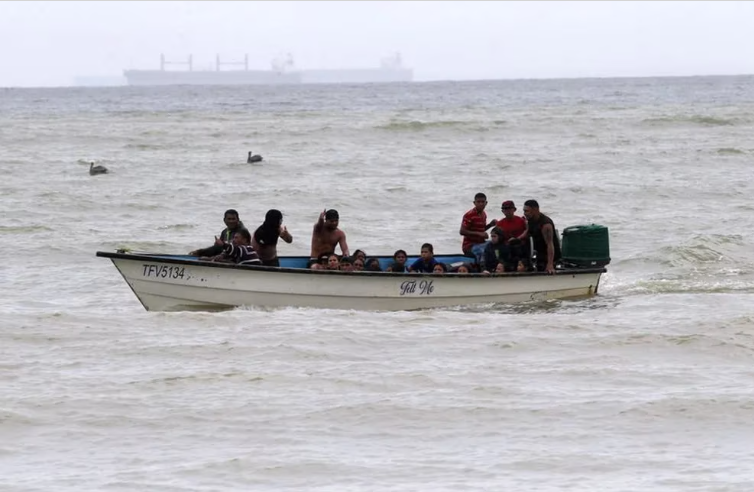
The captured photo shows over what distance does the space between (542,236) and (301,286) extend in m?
3.09

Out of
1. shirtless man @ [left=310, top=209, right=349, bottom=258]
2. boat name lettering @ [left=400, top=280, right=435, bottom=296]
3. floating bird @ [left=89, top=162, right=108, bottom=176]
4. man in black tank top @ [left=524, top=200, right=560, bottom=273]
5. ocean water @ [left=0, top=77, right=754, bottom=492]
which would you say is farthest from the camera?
floating bird @ [left=89, top=162, right=108, bottom=176]

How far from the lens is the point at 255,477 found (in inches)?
359

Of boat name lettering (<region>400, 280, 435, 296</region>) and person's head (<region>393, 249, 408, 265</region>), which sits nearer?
boat name lettering (<region>400, 280, 435, 296</region>)

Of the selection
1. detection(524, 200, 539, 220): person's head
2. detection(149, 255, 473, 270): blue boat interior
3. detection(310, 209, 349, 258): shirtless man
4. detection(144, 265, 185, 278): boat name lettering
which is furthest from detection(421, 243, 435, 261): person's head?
detection(144, 265, 185, 278): boat name lettering

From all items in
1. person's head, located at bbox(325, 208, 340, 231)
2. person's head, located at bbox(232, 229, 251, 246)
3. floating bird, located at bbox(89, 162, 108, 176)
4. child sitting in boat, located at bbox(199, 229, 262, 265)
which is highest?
floating bird, located at bbox(89, 162, 108, 176)

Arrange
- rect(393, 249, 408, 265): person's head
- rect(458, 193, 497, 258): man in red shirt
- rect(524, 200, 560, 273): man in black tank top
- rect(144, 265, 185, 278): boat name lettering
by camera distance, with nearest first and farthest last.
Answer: rect(144, 265, 185, 278): boat name lettering < rect(393, 249, 408, 265): person's head < rect(524, 200, 560, 273): man in black tank top < rect(458, 193, 497, 258): man in red shirt

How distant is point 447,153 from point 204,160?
843cm

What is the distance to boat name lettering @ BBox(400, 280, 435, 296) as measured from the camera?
607 inches

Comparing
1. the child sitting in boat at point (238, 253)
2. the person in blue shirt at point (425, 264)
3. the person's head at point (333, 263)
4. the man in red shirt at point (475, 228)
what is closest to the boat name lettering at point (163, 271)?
the child sitting in boat at point (238, 253)

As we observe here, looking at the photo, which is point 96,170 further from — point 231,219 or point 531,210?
point 531,210

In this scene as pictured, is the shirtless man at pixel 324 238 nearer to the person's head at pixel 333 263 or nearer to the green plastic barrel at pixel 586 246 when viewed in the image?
the person's head at pixel 333 263

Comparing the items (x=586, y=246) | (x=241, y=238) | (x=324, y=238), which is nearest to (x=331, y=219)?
(x=324, y=238)

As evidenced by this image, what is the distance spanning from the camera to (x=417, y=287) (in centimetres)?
1549

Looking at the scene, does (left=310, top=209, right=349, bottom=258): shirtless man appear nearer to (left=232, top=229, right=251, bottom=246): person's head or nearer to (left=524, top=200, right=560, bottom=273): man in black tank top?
(left=232, top=229, right=251, bottom=246): person's head
